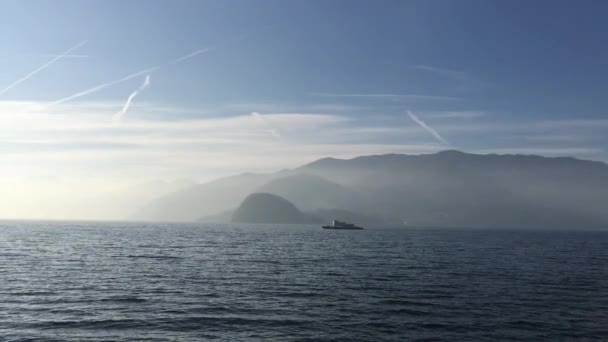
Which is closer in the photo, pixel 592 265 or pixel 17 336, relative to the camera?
pixel 17 336

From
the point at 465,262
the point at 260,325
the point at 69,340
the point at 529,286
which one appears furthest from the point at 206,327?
the point at 465,262

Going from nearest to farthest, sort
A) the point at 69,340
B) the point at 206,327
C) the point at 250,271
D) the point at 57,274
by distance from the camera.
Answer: the point at 69,340 → the point at 206,327 → the point at 57,274 → the point at 250,271

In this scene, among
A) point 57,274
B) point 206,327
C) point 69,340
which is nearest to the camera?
point 69,340

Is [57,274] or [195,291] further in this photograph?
[57,274]

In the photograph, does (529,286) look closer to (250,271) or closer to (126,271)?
(250,271)

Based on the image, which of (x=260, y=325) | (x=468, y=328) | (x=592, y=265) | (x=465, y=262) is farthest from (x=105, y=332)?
(x=592, y=265)

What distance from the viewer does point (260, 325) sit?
42469 mm

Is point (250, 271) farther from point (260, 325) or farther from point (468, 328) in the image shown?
point (468, 328)

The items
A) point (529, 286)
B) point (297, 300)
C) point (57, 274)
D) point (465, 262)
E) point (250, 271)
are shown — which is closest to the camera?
point (297, 300)

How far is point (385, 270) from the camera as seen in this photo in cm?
8506

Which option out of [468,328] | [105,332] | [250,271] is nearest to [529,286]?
[468,328]

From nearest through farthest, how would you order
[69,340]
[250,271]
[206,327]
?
[69,340] < [206,327] < [250,271]

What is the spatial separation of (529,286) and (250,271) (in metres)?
42.9

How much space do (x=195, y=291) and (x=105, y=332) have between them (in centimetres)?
1991
